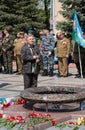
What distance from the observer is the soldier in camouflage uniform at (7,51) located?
1834cm

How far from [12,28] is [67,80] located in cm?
1123

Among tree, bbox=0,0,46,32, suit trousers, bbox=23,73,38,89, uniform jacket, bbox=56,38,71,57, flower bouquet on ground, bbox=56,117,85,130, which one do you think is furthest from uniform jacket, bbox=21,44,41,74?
tree, bbox=0,0,46,32

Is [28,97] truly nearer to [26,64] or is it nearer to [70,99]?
[70,99]

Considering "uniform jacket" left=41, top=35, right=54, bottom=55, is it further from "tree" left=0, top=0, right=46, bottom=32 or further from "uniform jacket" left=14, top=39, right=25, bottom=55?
"tree" left=0, top=0, right=46, bottom=32

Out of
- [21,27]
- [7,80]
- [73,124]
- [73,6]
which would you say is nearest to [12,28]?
[21,27]

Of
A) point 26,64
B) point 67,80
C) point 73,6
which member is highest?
point 73,6

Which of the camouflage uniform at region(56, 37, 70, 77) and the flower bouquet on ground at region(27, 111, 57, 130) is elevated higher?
the camouflage uniform at region(56, 37, 70, 77)

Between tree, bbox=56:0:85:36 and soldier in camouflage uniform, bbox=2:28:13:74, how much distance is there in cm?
442

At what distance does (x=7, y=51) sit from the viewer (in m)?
18.5

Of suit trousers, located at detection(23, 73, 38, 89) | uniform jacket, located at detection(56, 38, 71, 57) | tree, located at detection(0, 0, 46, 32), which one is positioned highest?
tree, located at detection(0, 0, 46, 32)

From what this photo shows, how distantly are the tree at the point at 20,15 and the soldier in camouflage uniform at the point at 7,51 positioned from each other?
800 centimetres

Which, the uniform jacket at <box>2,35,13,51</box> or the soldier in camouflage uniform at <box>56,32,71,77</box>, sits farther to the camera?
the uniform jacket at <box>2,35,13,51</box>

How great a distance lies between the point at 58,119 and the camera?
27.4 ft

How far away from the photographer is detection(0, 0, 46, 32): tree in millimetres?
26875
